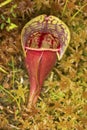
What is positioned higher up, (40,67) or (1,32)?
(1,32)

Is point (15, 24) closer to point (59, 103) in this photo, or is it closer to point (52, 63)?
point (52, 63)

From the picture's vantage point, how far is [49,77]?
2012mm

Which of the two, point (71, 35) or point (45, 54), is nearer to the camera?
point (45, 54)

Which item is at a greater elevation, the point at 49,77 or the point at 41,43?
the point at 41,43

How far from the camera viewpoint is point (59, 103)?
6.42 feet

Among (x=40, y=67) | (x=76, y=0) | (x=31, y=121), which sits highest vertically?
(x=76, y=0)

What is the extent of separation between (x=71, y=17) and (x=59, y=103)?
45cm

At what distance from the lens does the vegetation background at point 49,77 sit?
76.5 inches

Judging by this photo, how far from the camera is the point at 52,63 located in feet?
6.36

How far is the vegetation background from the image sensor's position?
76.5 inches

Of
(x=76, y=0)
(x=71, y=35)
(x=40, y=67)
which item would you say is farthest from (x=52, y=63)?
(x=76, y=0)

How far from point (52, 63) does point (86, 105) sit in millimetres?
272

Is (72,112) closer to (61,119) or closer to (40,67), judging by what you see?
(61,119)

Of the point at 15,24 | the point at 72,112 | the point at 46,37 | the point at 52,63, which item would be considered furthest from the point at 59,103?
the point at 15,24
